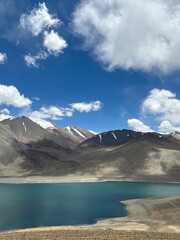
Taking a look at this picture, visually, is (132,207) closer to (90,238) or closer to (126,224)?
(126,224)

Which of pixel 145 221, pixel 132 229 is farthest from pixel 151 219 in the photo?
pixel 132 229

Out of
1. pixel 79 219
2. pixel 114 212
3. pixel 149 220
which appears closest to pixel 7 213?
pixel 79 219

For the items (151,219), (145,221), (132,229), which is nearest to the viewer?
(132,229)

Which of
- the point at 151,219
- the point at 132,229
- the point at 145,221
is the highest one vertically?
the point at 151,219

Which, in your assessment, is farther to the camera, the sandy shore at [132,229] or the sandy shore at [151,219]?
the sandy shore at [151,219]

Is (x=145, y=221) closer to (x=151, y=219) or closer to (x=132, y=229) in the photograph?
(x=151, y=219)

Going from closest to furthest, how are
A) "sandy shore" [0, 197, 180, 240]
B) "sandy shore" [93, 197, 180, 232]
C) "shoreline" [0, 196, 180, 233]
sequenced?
"sandy shore" [0, 197, 180, 240] → "shoreline" [0, 196, 180, 233] → "sandy shore" [93, 197, 180, 232]

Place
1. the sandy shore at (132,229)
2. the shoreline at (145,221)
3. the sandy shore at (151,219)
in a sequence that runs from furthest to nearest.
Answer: the sandy shore at (151,219), the shoreline at (145,221), the sandy shore at (132,229)

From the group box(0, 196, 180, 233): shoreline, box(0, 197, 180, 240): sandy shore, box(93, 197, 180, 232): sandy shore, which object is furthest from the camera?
box(93, 197, 180, 232): sandy shore

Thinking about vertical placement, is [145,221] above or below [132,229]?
above
